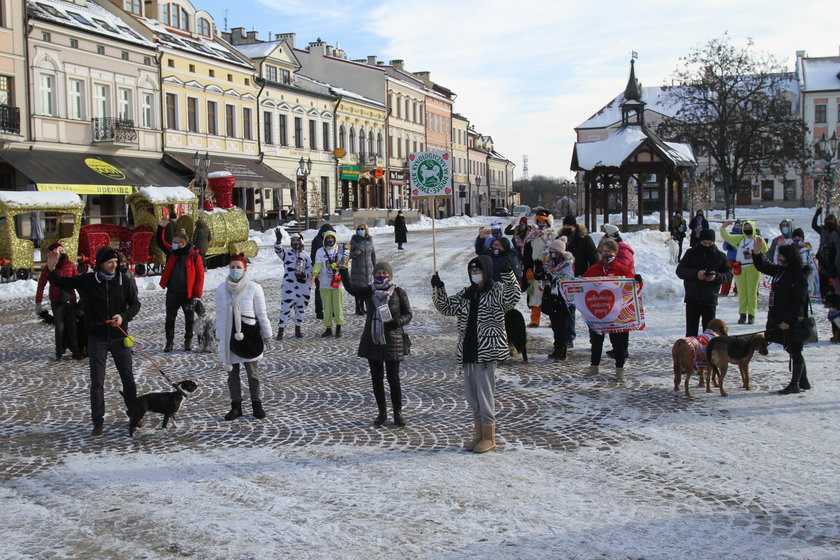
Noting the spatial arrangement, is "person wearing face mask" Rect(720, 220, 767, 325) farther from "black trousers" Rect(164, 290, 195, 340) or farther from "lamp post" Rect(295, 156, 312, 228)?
"lamp post" Rect(295, 156, 312, 228)

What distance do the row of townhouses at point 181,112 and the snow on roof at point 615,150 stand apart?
24.3 ft

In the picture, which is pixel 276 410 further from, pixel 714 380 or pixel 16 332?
pixel 16 332

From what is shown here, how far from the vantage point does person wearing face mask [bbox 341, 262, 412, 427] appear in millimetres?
7027

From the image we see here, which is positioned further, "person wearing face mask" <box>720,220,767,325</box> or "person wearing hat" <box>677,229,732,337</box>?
"person wearing face mask" <box>720,220,767,325</box>

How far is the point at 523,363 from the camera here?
396 inches

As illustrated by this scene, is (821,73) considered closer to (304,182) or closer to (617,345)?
(304,182)

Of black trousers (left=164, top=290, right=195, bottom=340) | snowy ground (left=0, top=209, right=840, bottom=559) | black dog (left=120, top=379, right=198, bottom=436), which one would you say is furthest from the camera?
black trousers (left=164, top=290, right=195, bottom=340)

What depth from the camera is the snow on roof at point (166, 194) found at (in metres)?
22.9

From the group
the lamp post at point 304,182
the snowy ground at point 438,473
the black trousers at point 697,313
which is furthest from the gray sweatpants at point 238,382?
the lamp post at point 304,182

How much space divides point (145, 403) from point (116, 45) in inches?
1123

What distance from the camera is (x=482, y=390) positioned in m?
6.38

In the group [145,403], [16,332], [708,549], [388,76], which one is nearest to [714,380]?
[708,549]

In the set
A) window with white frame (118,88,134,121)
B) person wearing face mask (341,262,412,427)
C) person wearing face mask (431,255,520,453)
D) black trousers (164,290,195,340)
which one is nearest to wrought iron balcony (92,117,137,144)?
window with white frame (118,88,134,121)

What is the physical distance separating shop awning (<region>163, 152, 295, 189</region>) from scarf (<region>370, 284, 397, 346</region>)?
29.5 meters
